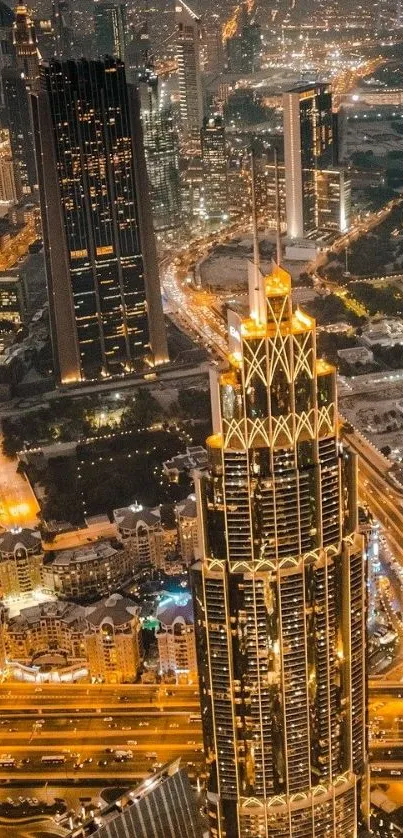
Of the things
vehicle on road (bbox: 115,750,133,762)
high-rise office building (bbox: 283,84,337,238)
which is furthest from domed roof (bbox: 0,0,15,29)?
vehicle on road (bbox: 115,750,133,762)

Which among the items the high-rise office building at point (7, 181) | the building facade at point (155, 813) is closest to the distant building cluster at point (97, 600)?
the building facade at point (155, 813)

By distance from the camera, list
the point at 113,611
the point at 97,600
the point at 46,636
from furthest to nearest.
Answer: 1. the point at 97,600
2. the point at 46,636
3. the point at 113,611

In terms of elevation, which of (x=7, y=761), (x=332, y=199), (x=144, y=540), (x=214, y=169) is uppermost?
(x=214, y=169)

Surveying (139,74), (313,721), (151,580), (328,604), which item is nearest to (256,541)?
(328,604)

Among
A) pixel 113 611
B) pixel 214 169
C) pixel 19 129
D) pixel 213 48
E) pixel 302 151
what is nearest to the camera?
pixel 113 611

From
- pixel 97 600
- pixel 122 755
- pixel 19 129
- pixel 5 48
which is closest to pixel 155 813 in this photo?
pixel 122 755

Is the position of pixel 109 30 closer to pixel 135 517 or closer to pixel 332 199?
pixel 332 199

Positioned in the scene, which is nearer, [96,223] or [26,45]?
[96,223]

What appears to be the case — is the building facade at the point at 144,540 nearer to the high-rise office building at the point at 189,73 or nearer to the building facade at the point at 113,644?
the building facade at the point at 113,644

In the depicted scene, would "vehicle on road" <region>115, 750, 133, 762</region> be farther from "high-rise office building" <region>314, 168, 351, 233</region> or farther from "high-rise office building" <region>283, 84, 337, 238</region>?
"high-rise office building" <region>314, 168, 351, 233</region>
